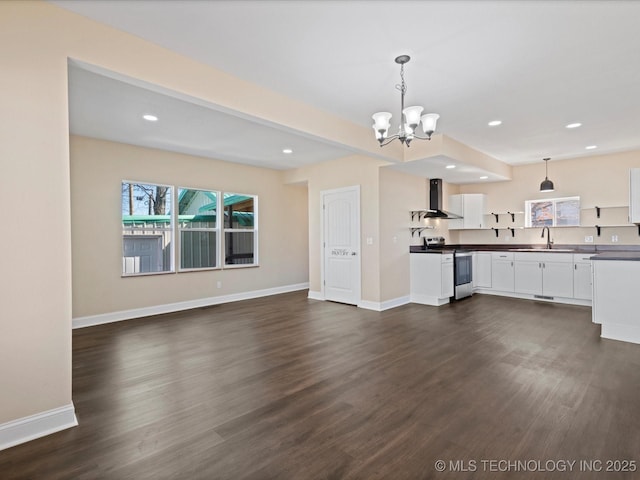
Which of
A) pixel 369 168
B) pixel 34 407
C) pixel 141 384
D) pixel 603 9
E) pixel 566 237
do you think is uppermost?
pixel 603 9

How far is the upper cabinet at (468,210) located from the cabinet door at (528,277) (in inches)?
51.5

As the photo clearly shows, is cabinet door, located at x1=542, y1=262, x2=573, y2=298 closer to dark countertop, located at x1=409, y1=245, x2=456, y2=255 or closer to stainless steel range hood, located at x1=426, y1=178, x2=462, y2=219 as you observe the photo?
dark countertop, located at x1=409, y1=245, x2=456, y2=255

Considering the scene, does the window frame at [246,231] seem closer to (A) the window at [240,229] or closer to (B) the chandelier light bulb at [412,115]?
(A) the window at [240,229]

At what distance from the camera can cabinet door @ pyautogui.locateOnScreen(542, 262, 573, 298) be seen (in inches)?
230

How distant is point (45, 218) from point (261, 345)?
7.97 ft

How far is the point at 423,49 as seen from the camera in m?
2.67

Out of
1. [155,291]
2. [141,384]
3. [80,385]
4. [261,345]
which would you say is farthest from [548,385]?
[155,291]

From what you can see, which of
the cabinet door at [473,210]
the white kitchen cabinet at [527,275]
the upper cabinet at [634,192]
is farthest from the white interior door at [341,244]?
the upper cabinet at [634,192]

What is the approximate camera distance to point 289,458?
1854 millimetres

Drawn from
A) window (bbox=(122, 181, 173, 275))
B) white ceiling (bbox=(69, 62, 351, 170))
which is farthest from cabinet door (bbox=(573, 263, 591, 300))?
window (bbox=(122, 181, 173, 275))

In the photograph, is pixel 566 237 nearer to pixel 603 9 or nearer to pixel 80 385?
pixel 603 9

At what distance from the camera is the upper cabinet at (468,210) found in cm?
730

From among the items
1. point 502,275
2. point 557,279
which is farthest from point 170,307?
point 557,279

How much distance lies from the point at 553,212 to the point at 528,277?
149cm
